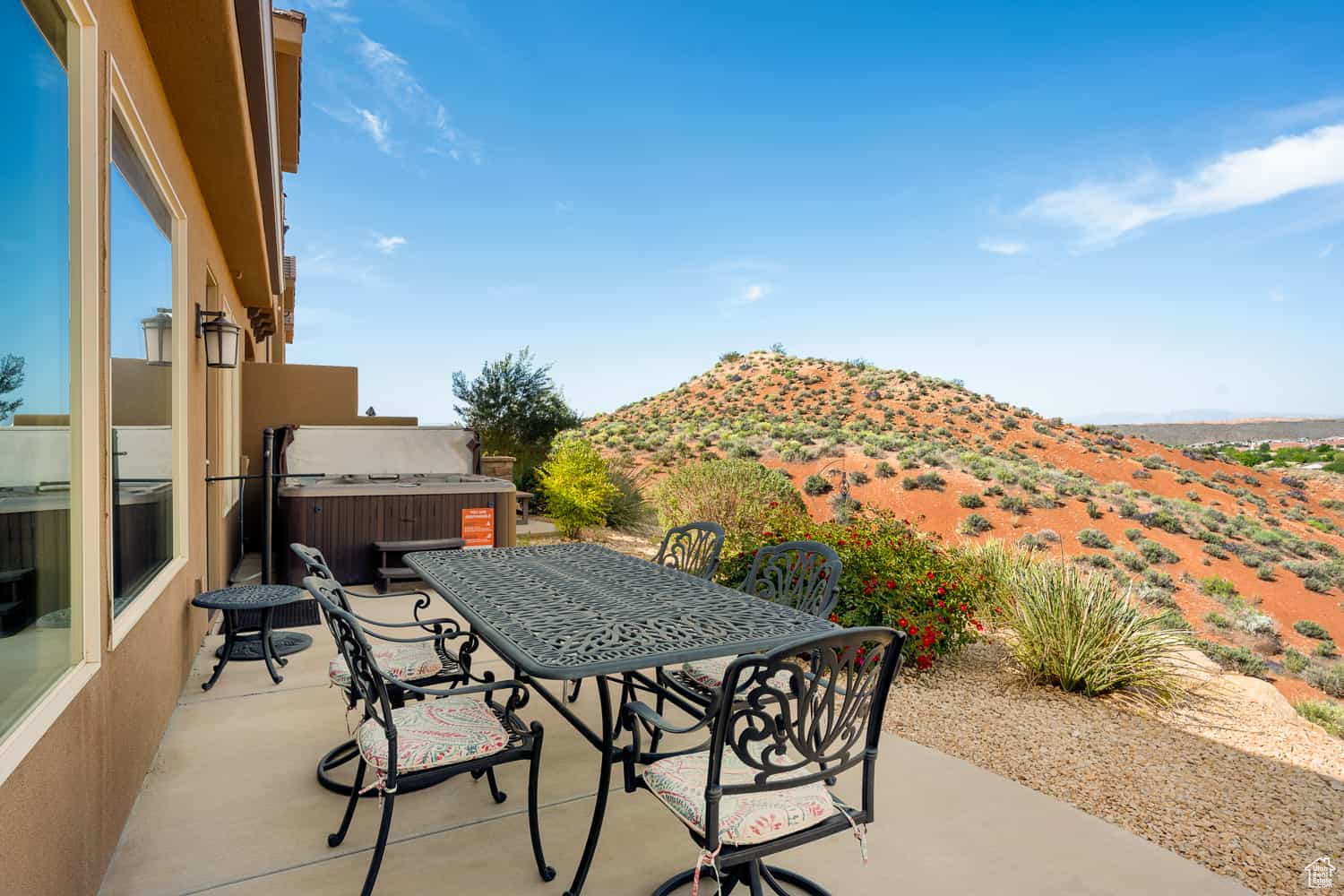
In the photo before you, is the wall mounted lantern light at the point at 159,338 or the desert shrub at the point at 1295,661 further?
the desert shrub at the point at 1295,661

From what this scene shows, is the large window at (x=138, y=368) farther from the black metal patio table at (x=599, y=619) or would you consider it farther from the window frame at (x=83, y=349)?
the black metal patio table at (x=599, y=619)

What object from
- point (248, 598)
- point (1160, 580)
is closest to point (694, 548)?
point (248, 598)

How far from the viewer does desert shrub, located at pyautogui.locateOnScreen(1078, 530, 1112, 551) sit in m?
15.8

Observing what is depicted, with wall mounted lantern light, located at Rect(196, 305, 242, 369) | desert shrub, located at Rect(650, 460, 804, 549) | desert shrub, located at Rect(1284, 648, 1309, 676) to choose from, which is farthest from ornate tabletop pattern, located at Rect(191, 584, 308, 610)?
desert shrub, located at Rect(1284, 648, 1309, 676)

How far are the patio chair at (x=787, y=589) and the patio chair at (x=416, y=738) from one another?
2.36ft

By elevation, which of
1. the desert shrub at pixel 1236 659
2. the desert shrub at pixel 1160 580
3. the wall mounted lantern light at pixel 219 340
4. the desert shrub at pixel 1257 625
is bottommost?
the desert shrub at pixel 1257 625

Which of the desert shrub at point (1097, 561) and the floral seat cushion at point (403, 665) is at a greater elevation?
the floral seat cushion at point (403, 665)

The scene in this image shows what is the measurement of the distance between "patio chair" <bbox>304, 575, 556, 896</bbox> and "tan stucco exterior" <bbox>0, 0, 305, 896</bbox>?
602mm

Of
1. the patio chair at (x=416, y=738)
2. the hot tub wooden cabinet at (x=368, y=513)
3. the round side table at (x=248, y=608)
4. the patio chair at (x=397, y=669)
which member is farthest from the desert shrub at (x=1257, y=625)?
the round side table at (x=248, y=608)

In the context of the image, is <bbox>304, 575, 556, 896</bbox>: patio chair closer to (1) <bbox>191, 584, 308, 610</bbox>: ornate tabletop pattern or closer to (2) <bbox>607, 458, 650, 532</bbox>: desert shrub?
(1) <bbox>191, 584, 308, 610</bbox>: ornate tabletop pattern

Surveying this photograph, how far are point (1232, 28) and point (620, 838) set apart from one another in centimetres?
2348

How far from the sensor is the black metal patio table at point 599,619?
1894 mm

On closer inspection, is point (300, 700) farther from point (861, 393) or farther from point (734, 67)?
point (861, 393)

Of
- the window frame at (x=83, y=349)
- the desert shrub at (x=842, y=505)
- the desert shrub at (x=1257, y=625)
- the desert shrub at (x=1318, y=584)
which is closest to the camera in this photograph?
the window frame at (x=83, y=349)
